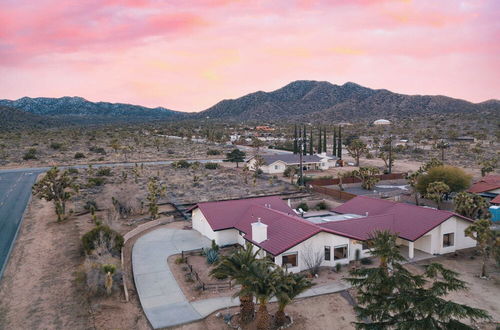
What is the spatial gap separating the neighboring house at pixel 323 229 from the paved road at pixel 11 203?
553 inches

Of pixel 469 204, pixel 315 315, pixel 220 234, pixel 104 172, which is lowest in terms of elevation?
pixel 315 315

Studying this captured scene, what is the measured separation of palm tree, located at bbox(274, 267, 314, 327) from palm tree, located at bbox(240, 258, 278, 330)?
0.88 ft

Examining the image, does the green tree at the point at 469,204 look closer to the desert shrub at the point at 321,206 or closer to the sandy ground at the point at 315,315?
the desert shrub at the point at 321,206

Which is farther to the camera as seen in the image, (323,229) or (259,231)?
(259,231)

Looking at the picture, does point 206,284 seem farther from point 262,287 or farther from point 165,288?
point 262,287

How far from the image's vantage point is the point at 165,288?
2175cm

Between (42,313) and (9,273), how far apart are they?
6.51 m

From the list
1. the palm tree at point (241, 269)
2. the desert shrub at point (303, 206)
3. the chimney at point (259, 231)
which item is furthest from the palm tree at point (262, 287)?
the desert shrub at point (303, 206)

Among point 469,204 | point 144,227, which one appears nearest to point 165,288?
point 144,227

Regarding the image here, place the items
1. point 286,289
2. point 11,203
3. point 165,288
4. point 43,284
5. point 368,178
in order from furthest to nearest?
point 368,178 → point 11,203 → point 43,284 → point 165,288 → point 286,289

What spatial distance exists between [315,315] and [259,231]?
7.57 meters

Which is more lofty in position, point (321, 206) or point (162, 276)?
point (321, 206)

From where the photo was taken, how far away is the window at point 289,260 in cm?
2361

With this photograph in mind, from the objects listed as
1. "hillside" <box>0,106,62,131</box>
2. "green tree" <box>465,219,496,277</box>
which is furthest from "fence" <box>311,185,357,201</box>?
"hillside" <box>0,106,62,131</box>
